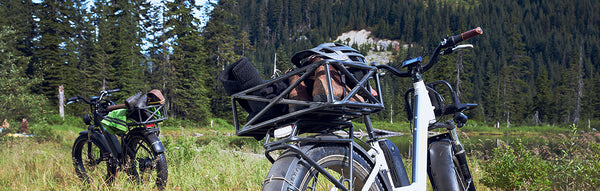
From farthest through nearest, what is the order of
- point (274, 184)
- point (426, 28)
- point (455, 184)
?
point (426, 28) < point (455, 184) < point (274, 184)

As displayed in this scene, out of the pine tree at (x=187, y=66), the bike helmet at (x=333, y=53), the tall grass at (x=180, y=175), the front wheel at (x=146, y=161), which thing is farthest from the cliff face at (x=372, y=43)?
the bike helmet at (x=333, y=53)

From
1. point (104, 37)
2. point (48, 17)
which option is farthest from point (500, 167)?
point (48, 17)

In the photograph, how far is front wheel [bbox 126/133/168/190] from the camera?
3.95m

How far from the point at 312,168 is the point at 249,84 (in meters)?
0.54

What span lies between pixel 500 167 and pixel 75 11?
48.4m

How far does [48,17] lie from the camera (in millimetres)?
41406

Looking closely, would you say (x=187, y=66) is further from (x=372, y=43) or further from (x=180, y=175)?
(x=372, y=43)

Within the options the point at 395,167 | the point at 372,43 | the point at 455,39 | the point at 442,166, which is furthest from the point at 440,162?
the point at 372,43

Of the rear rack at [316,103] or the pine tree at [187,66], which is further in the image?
the pine tree at [187,66]

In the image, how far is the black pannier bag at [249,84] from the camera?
1.96 metres

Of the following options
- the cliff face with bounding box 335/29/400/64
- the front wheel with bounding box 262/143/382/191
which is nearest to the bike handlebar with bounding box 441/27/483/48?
the front wheel with bounding box 262/143/382/191

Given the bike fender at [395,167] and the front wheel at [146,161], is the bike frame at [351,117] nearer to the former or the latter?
the bike fender at [395,167]

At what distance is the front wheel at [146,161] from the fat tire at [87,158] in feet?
0.99

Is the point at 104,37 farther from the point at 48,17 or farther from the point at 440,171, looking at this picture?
the point at 440,171
